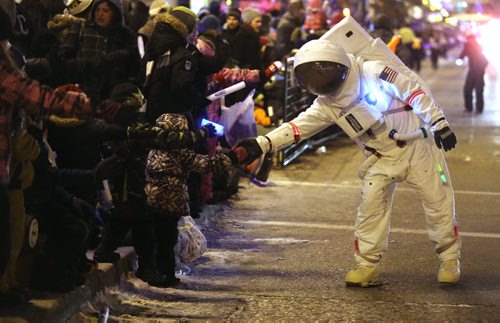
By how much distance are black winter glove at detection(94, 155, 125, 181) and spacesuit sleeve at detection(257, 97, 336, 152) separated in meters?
1.03

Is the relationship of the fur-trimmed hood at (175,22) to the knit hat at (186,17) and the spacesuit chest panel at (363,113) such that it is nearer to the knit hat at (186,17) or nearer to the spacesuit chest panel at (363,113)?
the knit hat at (186,17)

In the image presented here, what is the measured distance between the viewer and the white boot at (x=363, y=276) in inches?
279

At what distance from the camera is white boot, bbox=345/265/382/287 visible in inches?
279

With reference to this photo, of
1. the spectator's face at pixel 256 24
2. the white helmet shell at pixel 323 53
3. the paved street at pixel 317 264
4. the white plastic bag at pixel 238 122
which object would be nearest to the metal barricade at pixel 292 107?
the paved street at pixel 317 264

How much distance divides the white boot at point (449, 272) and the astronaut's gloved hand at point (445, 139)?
939 millimetres

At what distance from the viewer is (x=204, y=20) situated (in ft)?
42.5

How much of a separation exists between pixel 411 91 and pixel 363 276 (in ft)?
4.34

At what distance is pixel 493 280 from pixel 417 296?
0.80 m

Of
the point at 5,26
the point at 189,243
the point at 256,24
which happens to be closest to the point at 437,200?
the point at 189,243

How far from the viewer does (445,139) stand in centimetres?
667

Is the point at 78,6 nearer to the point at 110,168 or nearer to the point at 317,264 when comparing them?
the point at 110,168

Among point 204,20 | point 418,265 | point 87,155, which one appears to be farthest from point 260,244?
point 204,20

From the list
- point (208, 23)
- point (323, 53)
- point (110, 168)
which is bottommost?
point (110, 168)

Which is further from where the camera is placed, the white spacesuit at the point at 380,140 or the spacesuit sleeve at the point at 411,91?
the white spacesuit at the point at 380,140
